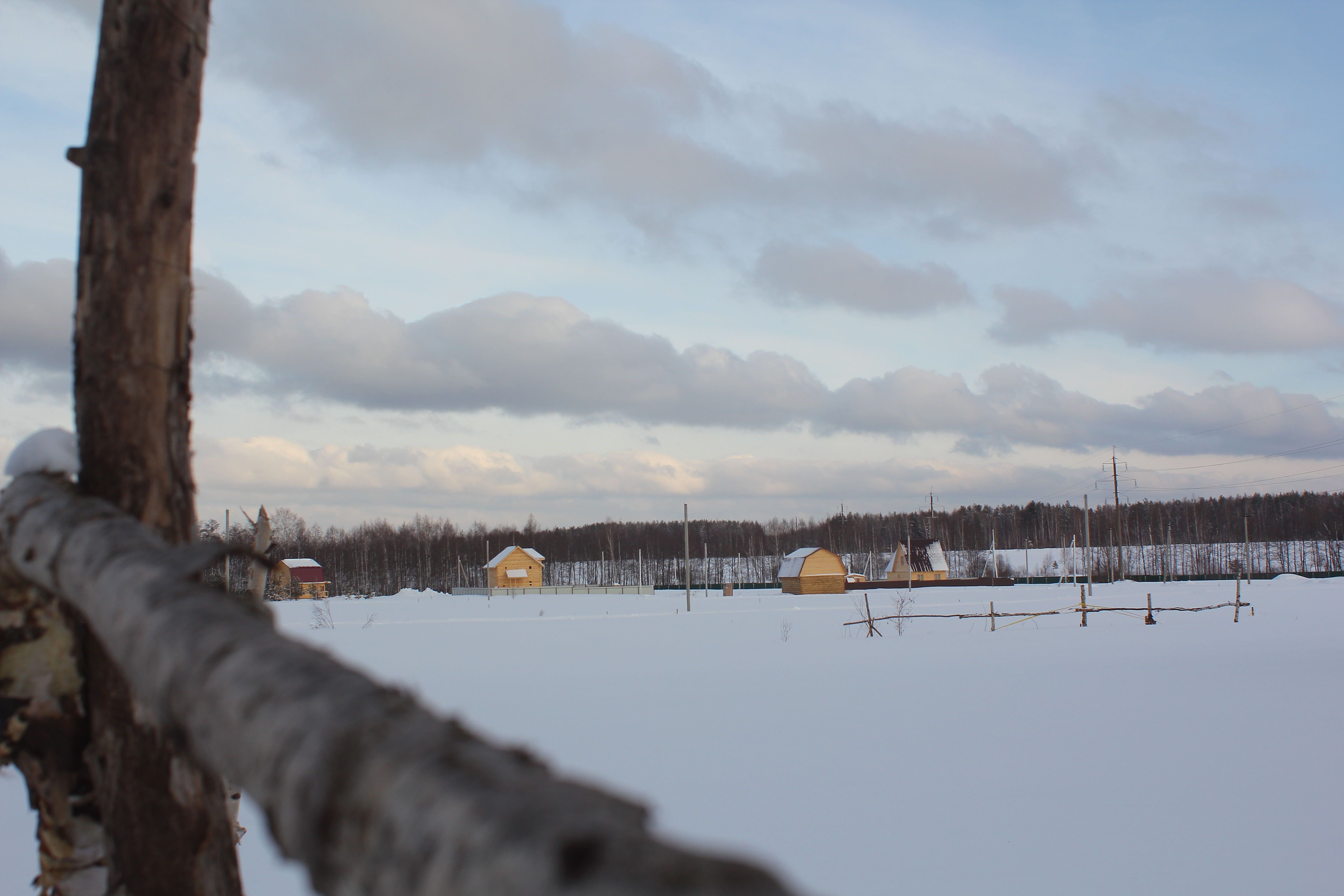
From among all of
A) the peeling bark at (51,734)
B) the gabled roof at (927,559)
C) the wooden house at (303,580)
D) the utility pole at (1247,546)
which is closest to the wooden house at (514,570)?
the wooden house at (303,580)

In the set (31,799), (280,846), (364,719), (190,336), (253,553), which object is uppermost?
(190,336)

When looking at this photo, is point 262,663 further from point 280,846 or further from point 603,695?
point 603,695

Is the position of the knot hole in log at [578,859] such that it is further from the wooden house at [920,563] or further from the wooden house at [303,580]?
the wooden house at [920,563]

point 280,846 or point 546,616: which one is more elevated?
point 280,846

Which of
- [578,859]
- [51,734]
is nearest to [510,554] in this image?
[51,734]

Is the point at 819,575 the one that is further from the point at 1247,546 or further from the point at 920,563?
the point at 1247,546

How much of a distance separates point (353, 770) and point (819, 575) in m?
50.5

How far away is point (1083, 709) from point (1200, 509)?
11618 centimetres

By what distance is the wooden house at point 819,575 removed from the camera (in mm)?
49812

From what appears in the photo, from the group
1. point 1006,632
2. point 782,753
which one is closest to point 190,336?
point 782,753

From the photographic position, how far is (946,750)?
31.7ft

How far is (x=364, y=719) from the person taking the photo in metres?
0.98

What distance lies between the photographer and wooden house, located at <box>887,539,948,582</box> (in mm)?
60281

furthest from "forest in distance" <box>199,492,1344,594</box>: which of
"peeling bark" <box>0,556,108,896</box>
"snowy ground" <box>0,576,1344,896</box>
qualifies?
"peeling bark" <box>0,556,108,896</box>
